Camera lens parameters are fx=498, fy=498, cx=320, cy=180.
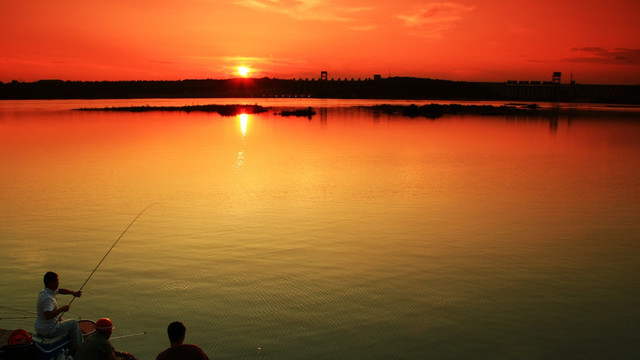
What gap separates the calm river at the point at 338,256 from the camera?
9648mm

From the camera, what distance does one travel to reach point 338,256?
14.0 meters

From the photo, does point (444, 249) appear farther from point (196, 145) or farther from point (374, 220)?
point (196, 145)

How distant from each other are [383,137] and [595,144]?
20.0m

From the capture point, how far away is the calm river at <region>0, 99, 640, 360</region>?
9648mm

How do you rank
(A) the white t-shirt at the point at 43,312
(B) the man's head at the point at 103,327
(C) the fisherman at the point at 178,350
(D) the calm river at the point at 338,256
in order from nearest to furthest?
(C) the fisherman at the point at 178,350, (B) the man's head at the point at 103,327, (A) the white t-shirt at the point at 43,312, (D) the calm river at the point at 338,256

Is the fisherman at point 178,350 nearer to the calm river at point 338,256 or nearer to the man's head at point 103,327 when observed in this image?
the man's head at point 103,327

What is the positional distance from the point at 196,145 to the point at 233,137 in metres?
8.06

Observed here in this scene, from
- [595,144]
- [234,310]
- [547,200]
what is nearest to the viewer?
[234,310]

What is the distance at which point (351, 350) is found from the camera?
9.05 m

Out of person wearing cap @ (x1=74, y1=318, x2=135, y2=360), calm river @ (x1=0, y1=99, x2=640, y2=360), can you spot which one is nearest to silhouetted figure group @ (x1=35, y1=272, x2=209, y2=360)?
person wearing cap @ (x1=74, y1=318, x2=135, y2=360)

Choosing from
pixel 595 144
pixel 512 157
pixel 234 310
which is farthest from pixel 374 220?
pixel 595 144

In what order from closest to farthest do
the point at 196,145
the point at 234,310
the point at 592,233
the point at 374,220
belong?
the point at 234,310 < the point at 592,233 < the point at 374,220 < the point at 196,145

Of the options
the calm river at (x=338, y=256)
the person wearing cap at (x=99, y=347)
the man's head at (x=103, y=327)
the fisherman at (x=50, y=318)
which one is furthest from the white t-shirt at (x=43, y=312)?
the calm river at (x=338, y=256)

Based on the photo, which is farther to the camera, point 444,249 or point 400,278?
point 444,249
